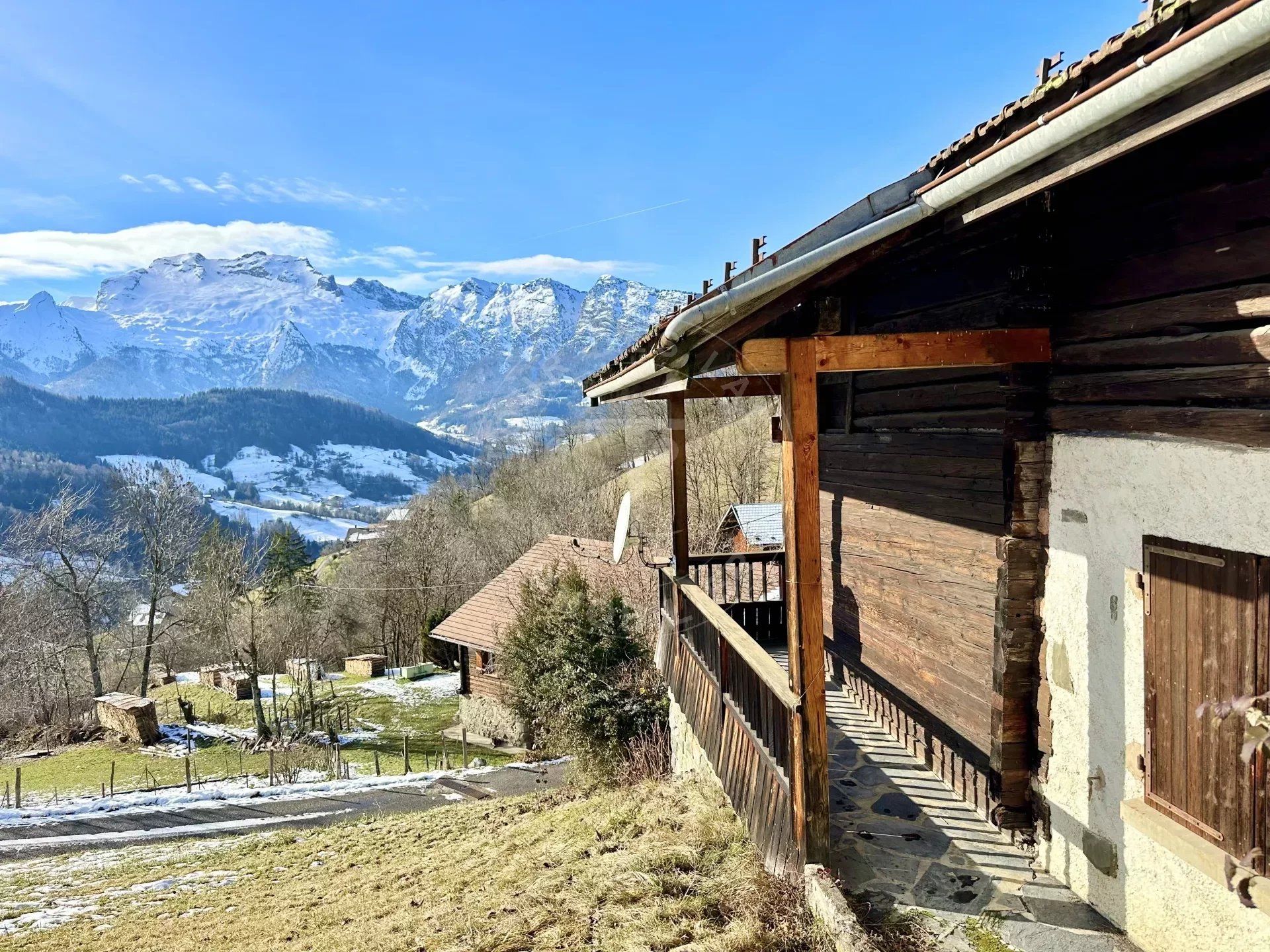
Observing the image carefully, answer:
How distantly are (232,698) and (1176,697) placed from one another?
118 feet

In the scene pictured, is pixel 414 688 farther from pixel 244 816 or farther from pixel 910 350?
pixel 910 350

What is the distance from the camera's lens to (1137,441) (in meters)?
3.34

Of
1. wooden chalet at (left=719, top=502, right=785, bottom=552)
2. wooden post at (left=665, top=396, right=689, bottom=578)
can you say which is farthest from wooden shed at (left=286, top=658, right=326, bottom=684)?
wooden post at (left=665, top=396, right=689, bottom=578)

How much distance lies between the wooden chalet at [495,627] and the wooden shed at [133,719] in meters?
10.6

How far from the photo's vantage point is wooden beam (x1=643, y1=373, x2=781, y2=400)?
5.86 metres

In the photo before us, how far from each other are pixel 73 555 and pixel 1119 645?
4017cm

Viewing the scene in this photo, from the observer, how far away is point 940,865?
423 centimetres

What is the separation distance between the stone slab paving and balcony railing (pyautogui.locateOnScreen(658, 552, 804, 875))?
1.45 feet

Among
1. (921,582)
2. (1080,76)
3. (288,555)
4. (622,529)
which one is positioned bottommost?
(288,555)

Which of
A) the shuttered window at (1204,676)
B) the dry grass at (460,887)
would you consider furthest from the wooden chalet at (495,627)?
the shuttered window at (1204,676)

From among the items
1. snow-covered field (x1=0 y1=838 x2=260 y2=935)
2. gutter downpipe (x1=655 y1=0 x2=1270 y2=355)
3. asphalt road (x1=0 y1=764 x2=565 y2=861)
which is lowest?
asphalt road (x1=0 y1=764 x2=565 y2=861)

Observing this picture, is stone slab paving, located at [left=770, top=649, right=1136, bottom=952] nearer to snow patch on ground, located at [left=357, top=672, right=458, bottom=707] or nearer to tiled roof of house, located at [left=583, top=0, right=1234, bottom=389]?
tiled roof of house, located at [left=583, top=0, right=1234, bottom=389]

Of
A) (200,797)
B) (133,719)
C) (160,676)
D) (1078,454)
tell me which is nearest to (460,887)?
(1078,454)

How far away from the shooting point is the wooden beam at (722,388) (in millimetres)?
5855
